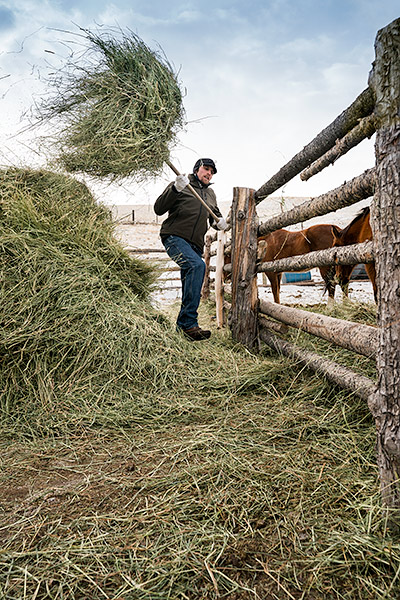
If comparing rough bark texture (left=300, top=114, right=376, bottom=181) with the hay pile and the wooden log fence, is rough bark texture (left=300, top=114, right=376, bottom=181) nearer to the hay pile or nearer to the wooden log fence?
the wooden log fence

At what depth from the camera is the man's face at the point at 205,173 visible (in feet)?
14.4

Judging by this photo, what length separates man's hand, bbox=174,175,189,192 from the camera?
147 inches

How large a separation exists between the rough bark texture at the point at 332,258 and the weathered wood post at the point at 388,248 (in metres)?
0.57

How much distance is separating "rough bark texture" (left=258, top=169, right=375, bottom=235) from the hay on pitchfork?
3.94ft

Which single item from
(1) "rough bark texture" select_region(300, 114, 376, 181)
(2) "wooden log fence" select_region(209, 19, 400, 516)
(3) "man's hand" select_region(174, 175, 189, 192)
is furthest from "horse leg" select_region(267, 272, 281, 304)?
(1) "rough bark texture" select_region(300, 114, 376, 181)

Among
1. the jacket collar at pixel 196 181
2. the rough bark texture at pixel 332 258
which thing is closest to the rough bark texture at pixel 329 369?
the rough bark texture at pixel 332 258

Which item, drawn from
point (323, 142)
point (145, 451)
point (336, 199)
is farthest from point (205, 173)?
point (145, 451)

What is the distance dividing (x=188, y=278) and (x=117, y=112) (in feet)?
5.35

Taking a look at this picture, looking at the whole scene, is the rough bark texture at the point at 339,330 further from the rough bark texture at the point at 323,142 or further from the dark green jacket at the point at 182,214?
the dark green jacket at the point at 182,214

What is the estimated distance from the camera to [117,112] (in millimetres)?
3131

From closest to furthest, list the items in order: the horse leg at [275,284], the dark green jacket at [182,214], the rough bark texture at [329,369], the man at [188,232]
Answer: the rough bark texture at [329,369]
the man at [188,232]
the dark green jacket at [182,214]
the horse leg at [275,284]

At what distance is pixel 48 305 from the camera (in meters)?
2.80

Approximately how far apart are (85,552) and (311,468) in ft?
3.24

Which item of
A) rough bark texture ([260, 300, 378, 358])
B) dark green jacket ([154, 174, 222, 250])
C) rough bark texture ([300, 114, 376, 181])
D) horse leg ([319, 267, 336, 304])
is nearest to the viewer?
rough bark texture ([300, 114, 376, 181])
